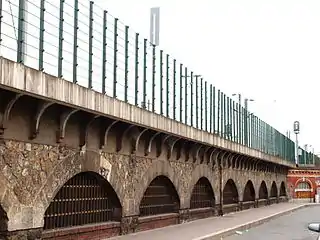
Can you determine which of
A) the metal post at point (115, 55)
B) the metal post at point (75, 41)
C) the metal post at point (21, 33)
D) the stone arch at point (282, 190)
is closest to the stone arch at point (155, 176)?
the metal post at point (115, 55)

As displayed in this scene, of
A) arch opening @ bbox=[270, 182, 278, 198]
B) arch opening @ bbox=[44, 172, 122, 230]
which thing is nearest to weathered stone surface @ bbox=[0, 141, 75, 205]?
arch opening @ bbox=[44, 172, 122, 230]

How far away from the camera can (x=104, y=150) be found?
15.4 meters

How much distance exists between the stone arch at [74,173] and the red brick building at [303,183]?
45123 mm

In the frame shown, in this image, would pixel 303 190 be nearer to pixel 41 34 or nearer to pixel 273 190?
pixel 273 190

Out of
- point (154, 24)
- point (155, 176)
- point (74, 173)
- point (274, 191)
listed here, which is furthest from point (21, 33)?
point (274, 191)

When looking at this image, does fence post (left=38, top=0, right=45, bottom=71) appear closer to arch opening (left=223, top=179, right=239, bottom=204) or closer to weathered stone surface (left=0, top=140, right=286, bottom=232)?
weathered stone surface (left=0, top=140, right=286, bottom=232)

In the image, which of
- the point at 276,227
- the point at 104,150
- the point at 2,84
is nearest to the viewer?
the point at 2,84

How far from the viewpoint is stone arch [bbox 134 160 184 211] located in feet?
58.3

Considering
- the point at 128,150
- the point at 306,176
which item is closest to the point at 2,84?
the point at 128,150

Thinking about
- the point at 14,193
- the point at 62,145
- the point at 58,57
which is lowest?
the point at 14,193

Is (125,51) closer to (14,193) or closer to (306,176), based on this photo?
(14,193)

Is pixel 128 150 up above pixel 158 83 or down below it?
below

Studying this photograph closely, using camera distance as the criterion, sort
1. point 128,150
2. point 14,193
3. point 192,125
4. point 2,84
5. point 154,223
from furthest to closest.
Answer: point 192,125
point 154,223
point 128,150
point 14,193
point 2,84

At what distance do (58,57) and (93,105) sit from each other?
140 centimetres
